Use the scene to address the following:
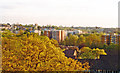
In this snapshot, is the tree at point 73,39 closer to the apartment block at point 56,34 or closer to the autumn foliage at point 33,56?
the apartment block at point 56,34

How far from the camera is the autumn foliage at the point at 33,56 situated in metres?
2.64

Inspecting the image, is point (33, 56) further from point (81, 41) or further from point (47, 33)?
point (81, 41)

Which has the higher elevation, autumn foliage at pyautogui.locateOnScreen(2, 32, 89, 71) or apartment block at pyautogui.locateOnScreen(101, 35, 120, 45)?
apartment block at pyautogui.locateOnScreen(101, 35, 120, 45)

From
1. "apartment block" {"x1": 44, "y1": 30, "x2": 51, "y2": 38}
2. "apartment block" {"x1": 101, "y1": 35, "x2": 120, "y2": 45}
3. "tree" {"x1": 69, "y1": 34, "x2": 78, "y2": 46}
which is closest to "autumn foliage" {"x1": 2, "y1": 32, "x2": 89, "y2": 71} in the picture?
"apartment block" {"x1": 44, "y1": 30, "x2": 51, "y2": 38}

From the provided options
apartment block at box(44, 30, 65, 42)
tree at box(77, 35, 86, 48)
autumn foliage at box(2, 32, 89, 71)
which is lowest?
autumn foliage at box(2, 32, 89, 71)

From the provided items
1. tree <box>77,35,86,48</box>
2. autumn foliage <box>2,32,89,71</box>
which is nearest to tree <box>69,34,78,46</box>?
Result: tree <box>77,35,86,48</box>

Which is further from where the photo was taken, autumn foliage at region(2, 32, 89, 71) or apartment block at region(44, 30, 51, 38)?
apartment block at region(44, 30, 51, 38)

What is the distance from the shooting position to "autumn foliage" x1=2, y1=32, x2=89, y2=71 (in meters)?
2.64

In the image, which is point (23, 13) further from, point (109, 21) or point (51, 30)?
point (109, 21)

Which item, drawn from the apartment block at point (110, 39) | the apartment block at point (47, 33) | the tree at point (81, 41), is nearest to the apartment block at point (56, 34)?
the apartment block at point (47, 33)

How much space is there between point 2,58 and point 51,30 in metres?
0.96

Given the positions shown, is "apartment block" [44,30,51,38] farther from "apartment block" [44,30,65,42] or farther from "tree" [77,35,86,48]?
"tree" [77,35,86,48]

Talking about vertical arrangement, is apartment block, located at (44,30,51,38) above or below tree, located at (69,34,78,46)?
above

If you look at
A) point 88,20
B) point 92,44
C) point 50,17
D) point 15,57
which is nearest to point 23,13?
point 50,17
